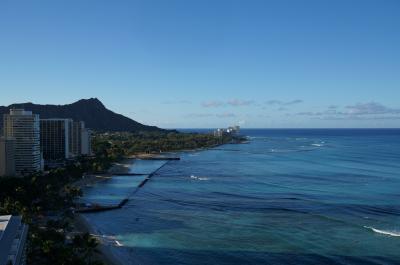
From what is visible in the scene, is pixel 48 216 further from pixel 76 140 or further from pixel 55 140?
pixel 76 140

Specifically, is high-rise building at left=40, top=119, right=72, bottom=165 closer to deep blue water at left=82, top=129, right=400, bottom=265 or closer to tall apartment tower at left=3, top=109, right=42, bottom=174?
tall apartment tower at left=3, top=109, right=42, bottom=174

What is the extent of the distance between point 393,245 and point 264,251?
9240 mm

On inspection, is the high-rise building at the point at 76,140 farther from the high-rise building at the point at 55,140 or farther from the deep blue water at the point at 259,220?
the deep blue water at the point at 259,220

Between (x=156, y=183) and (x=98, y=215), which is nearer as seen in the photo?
(x=98, y=215)

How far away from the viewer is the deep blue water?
113 ft

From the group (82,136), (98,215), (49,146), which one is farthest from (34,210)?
(82,136)

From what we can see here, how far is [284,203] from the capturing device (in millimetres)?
52906

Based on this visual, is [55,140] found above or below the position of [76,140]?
above

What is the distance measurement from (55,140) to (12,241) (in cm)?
8911

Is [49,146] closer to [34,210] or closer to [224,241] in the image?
[34,210]

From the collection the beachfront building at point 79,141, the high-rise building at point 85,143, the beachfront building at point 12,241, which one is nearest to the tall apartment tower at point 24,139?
the beachfront building at point 79,141

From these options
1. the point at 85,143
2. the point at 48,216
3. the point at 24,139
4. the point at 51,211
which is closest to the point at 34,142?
the point at 24,139

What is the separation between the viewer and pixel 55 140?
111250 millimetres

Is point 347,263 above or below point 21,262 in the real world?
below
